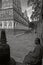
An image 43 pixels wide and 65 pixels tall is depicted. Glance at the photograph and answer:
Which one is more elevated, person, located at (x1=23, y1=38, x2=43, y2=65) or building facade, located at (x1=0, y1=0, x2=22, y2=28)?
building facade, located at (x1=0, y1=0, x2=22, y2=28)

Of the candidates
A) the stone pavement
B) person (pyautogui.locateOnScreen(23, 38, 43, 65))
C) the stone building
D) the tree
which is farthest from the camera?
the stone building

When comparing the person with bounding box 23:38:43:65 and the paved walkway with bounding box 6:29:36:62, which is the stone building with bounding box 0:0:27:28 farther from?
the person with bounding box 23:38:43:65

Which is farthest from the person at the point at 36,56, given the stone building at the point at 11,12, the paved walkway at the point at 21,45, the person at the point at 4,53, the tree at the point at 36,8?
the stone building at the point at 11,12

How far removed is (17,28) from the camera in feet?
13.8

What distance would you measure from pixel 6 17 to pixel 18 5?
0.72 meters

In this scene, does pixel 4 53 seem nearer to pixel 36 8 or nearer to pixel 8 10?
pixel 8 10

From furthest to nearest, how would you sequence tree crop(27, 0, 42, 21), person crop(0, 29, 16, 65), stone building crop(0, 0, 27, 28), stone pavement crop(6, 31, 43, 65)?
stone building crop(0, 0, 27, 28) < tree crop(27, 0, 42, 21) < stone pavement crop(6, 31, 43, 65) < person crop(0, 29, 16, 65)

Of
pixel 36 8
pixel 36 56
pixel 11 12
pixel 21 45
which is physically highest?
pixel 36 8

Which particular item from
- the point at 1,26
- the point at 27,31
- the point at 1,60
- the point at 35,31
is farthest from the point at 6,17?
the point at 1,60

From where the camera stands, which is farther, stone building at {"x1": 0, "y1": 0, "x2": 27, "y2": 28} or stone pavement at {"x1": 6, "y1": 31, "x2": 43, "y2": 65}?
stone building at {"x1": 0, "y1": 0, "x2": 27, "y2": 28}

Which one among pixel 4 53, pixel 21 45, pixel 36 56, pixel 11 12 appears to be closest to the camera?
pixel 36 56

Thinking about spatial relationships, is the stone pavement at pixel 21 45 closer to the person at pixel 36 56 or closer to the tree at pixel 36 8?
the person at pixel 36 56

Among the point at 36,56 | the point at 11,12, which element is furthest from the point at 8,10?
the point at 36,56

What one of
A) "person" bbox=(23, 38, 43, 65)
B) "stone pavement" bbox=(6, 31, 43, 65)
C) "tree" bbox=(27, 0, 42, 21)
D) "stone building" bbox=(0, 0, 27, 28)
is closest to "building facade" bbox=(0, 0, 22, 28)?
"stone building" bbox=(0, 0, 27, 28)
